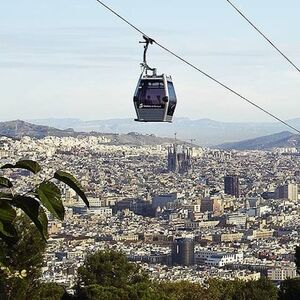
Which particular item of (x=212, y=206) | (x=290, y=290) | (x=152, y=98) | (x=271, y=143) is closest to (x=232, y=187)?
(x=212, y=206)

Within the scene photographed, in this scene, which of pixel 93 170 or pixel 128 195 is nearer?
pixel 128 195

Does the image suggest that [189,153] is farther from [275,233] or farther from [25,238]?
[25,238]

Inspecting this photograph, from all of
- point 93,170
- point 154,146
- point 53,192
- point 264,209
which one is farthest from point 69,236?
point 154,146

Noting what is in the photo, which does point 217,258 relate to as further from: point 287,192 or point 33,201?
point 33,201

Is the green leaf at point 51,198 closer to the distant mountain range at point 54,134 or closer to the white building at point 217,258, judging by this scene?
the white building at point 217,258

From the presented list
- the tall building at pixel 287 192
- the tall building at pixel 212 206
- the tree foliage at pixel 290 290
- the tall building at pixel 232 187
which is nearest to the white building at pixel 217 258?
the tall building at pixel 212 206
